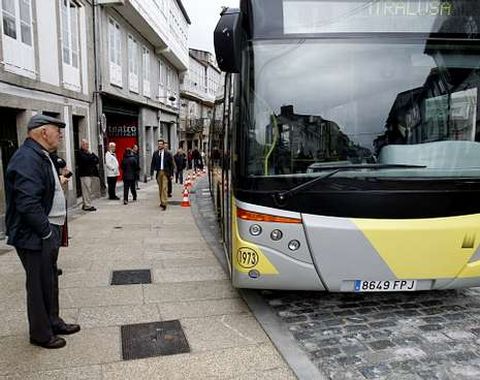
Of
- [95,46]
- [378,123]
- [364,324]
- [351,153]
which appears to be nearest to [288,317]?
[364,324]

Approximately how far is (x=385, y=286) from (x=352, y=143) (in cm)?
137

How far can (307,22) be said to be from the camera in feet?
13.2

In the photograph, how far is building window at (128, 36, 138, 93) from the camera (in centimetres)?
1906

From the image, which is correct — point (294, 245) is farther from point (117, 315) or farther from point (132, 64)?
point (132, 64)

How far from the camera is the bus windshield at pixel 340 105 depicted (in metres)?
3.98

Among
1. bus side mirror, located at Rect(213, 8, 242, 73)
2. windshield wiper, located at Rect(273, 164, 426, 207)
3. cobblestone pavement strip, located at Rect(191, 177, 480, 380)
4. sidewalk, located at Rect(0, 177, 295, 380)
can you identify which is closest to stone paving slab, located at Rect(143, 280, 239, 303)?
sidewalk, located at Rect(0, 177, 295, 380)

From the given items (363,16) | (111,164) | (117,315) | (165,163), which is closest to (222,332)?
(117,315)

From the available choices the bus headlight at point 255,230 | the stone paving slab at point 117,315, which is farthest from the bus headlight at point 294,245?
the stone paving slab at point 117,315

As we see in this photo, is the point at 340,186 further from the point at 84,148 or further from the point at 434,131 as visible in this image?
the point at 84,148

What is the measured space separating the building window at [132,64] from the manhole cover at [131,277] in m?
14.3

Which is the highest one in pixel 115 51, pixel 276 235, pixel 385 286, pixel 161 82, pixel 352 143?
pixel 161 82

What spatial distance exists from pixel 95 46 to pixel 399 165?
13.2 m

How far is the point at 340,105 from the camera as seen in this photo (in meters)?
3.99

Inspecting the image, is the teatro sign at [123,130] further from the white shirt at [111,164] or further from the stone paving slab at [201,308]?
the stone paving slab at [201,308]
